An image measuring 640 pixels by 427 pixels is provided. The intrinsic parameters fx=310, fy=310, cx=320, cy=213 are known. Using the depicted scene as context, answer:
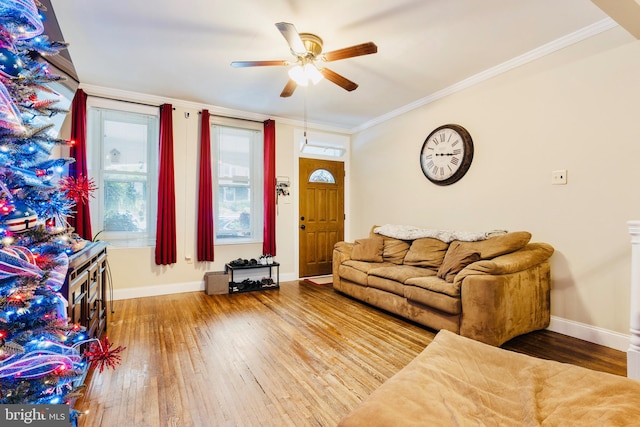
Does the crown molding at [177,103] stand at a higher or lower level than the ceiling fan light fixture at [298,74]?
higher

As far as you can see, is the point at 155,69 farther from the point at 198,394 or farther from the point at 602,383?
the point at 602,383

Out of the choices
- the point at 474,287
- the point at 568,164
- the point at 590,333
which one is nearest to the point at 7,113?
the point at 474,287

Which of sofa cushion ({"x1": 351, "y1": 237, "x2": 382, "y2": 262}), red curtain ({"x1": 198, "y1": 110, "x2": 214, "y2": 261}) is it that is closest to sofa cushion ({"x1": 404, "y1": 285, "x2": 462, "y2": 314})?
sofa cushion ({"x1": 351, "y1": 237, "x2": 382, "y2": 262})

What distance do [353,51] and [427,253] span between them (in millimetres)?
2400

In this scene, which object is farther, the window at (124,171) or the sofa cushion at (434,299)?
the window at (124,171)

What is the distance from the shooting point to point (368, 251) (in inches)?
168

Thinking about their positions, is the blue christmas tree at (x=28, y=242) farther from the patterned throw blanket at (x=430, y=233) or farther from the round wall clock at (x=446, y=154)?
the round wall clock at (x=446, y=154)

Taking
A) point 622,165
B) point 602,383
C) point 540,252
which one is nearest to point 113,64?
point 602,383

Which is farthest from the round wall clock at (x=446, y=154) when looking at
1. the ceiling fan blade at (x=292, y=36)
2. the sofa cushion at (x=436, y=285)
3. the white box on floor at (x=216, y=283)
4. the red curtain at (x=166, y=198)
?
the red curtain at (x=166, y=198)

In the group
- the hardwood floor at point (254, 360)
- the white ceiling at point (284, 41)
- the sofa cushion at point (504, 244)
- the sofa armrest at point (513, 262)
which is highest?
the white ceiling at point (284, 41)

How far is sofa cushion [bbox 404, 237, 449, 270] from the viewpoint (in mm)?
3611

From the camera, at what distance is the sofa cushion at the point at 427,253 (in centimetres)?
361

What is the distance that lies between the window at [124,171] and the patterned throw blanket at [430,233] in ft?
10.9

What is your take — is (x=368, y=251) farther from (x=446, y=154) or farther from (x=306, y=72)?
(x=306, y=72)
